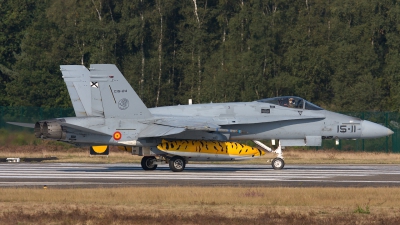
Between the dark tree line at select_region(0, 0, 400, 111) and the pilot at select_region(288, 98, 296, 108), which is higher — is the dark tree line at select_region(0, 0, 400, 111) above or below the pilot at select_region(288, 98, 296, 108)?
above

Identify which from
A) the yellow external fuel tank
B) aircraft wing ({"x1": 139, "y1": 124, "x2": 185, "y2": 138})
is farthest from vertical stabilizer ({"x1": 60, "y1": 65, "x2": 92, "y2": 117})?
the yellow external fuel tank

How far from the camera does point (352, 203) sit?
1473 cm

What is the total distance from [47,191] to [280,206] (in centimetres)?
547

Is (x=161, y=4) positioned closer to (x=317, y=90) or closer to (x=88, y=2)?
(x=88, y=2)

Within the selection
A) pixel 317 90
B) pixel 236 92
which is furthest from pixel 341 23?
pixel 236 92

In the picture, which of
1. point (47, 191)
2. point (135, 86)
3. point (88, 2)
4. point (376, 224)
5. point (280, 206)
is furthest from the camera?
point (88, 2)

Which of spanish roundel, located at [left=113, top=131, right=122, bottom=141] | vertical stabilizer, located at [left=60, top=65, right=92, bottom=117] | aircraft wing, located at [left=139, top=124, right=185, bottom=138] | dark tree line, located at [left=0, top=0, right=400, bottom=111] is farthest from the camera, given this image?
dark tree line, located at [left=0, top=0, right=400, bottom=111]

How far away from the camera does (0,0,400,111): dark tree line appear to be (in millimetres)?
50625

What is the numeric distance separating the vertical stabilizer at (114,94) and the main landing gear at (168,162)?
1816 mm

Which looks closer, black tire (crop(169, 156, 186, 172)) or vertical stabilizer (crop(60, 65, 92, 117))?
black tire (crop(169, 156, 186, 172))

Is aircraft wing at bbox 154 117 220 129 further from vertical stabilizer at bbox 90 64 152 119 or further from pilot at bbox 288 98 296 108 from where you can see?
pilot at bbox 288 98 296 108

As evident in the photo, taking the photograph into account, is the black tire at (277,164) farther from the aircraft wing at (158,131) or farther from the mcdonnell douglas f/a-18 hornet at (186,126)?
the aircraft wing at (158,131)

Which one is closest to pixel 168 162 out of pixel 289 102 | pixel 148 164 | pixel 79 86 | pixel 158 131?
pixel 148 164

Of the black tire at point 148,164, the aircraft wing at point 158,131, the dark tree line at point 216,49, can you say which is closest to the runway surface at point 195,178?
the black tire at point 148,164
